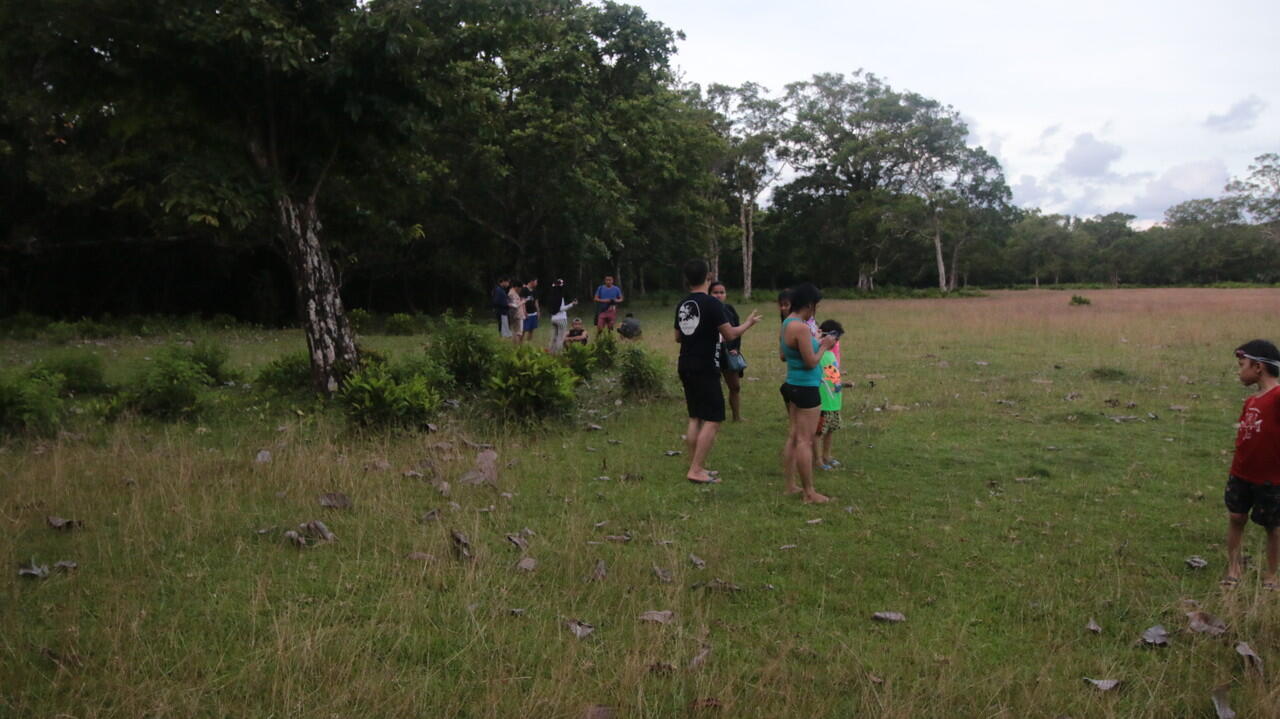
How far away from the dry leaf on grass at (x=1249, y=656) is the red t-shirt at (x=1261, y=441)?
1248 mm

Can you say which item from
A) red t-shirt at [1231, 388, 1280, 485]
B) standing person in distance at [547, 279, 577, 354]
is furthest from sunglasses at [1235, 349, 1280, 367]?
standing person in distance at [547, 279, 577, 354]

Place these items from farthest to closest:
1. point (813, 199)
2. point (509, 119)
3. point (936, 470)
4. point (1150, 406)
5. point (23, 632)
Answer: point (813, 199) < point (509, 119) < point (1150, 406) < point (936, 470) < point (23, 632)

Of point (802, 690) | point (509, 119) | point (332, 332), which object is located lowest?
point (802, 690)

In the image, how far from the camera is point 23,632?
3.81m

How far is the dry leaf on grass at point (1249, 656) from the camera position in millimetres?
3616

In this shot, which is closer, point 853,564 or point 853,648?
point 853,648

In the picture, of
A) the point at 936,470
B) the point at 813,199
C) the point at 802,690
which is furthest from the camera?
the point at 813,199

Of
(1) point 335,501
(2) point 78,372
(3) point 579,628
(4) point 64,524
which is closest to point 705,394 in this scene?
(1) point 335,501

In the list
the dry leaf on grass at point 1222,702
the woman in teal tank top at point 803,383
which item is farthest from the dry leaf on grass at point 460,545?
the dry leaf on grass at point 1222,702

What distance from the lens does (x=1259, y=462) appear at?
15.1 ft

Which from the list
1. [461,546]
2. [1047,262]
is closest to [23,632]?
[461,546]

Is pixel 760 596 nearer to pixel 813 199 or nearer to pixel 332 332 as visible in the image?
pixel 332 332

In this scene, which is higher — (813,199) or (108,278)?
(813,199)

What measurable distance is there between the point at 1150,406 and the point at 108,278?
29301 millimetres
